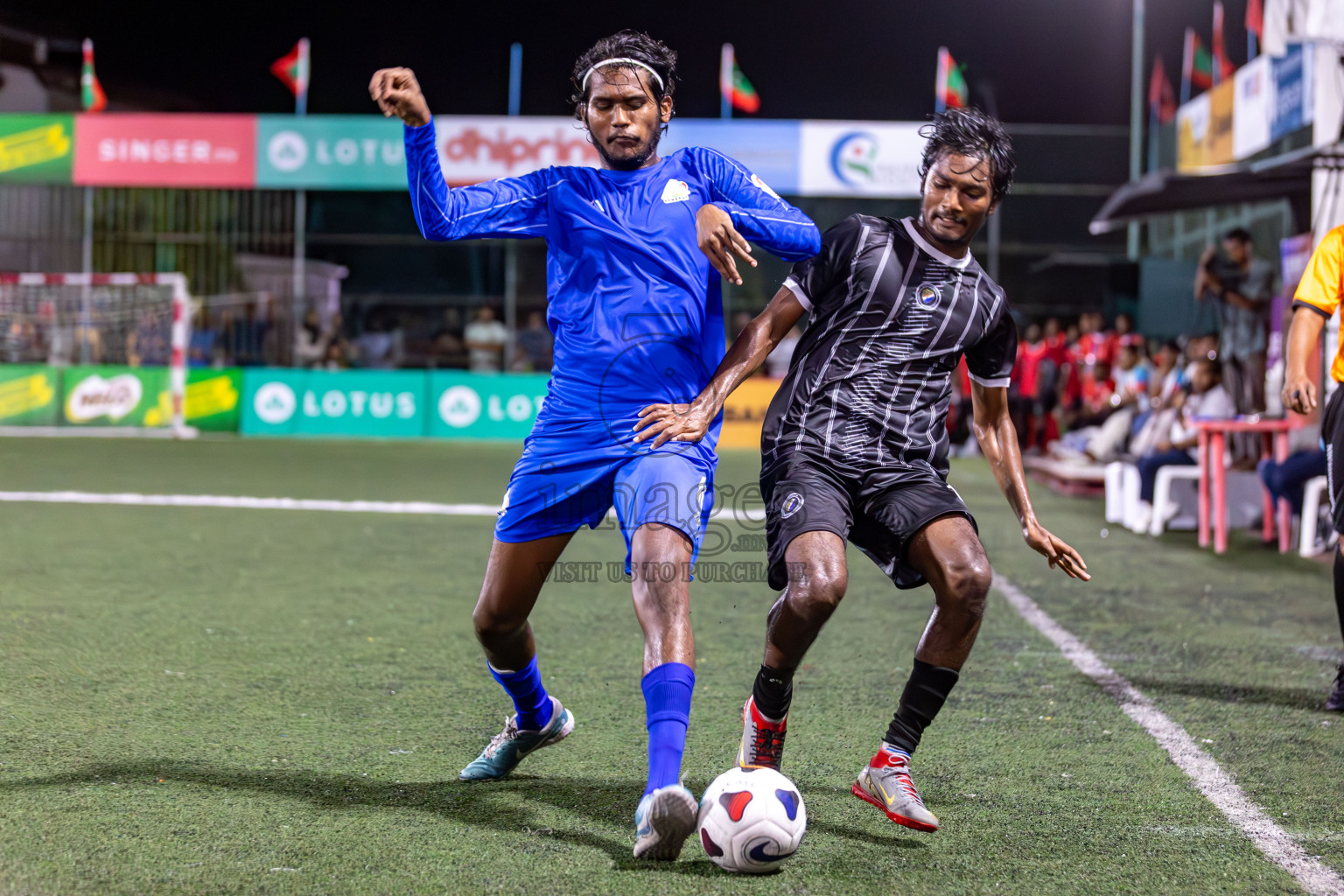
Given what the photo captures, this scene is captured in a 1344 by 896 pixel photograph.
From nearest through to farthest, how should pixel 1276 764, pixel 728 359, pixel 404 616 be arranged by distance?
pixel 728 359
pixel 1276 764
pixel 404 616

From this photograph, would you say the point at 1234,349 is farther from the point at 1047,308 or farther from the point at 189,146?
the point at 189,146

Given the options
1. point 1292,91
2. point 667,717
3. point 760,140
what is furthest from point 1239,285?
point 667,717

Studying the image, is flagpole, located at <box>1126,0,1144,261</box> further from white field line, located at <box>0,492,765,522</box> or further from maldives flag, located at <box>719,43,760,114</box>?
white field line, located at <box>0,492,765,522</box>

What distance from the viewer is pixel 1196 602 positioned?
6988mm

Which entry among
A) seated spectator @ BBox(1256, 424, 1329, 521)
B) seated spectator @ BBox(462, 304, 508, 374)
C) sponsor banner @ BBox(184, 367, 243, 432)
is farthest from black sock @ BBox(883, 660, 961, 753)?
sponsor banner @ BBox(184, 367, 243, 432)

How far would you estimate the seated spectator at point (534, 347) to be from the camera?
2020cm

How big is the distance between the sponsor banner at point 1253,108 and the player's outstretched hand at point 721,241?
13942mm

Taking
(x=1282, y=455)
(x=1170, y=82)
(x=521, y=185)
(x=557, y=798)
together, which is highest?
(x=1170, y=82)

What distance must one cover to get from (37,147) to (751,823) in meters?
22.0

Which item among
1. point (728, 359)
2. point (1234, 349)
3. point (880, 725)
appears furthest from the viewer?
point (1234, 349)

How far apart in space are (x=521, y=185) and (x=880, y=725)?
7.04ft

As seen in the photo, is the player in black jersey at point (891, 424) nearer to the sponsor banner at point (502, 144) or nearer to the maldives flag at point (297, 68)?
the sponsor banner at point (502, 144)

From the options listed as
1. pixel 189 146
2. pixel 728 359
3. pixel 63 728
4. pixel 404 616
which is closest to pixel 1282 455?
pixel 404 616

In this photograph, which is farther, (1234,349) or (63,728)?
(1234,349)
